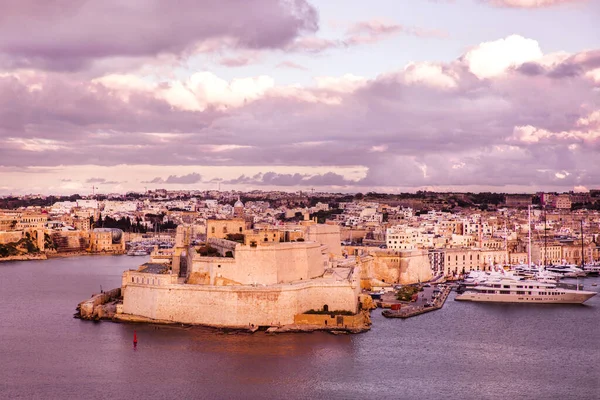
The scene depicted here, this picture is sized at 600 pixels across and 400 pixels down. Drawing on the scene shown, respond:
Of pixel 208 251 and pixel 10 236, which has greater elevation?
pixel 208 251

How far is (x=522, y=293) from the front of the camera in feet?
89.7

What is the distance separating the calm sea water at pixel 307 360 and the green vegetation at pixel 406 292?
286cm

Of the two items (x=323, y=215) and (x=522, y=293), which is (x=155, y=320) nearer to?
(x=522, y=293)

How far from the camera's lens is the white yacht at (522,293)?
26781 mm

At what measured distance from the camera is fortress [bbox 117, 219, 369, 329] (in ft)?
66.7

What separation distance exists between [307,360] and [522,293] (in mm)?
12053

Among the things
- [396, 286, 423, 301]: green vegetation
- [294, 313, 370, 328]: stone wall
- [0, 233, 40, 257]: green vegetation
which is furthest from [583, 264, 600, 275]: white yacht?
[0, 233, 40, 257]: green vegetation

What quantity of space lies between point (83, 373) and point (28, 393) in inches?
56.7

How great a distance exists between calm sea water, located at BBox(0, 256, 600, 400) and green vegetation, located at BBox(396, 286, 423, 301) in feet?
9.39

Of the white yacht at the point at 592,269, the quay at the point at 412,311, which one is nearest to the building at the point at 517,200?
the white yacht at the point at 592,269

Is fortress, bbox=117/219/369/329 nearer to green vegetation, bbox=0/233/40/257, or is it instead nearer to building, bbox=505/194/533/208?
green vegetation, bbox=0/233/40/257

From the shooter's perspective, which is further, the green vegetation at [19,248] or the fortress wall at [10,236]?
the fortress wall at [10,236]

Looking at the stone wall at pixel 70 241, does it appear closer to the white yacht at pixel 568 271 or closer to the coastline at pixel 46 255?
the coastline at pixel 46 255

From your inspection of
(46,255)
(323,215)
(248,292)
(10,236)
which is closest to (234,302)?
(248,292)
